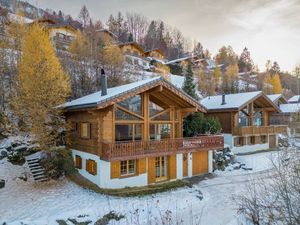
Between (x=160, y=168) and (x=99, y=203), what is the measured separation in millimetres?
5738

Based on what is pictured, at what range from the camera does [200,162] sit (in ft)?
68.9

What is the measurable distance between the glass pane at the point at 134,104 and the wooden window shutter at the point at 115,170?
3726 millimetres

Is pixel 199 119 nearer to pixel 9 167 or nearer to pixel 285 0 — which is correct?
pixel 285 0

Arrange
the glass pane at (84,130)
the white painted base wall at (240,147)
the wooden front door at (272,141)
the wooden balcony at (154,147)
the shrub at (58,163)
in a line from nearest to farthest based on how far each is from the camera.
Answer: the wooden balcony at (154,147)
the shrub at (58,163)
the glass pane at (84,130)
the white painted base wall at (240,147)
the wooden front door at (272,141)

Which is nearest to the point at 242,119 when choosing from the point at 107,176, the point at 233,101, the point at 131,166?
the point at 233,101

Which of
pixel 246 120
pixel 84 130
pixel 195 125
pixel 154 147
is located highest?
pixel 246 120

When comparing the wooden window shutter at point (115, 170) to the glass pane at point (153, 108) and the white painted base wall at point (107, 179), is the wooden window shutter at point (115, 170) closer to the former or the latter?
the white painted base wall at point (107, 179)

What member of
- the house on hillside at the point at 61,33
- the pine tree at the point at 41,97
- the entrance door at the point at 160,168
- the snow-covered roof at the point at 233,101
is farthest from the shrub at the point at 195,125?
the house on hillside at the point at 61,33

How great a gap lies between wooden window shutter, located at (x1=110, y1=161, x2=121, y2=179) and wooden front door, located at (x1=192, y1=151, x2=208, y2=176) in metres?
6.75

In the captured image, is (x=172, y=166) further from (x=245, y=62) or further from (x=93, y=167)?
(x=245, y=62)

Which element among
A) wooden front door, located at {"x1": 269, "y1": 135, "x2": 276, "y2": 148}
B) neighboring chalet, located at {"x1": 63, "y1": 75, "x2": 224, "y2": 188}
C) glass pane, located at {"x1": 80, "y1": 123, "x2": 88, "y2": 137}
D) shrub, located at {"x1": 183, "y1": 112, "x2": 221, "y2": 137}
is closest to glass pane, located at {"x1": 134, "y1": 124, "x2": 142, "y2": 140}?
neighboring chalet, located at {"x1": 63, "y1": 75, "x2": 224, "y2": 188}

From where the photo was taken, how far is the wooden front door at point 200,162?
20642 millimetres

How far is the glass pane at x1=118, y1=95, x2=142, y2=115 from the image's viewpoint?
17.4 meters

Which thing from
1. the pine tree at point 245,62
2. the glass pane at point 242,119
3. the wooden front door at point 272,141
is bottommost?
the wooden front door at point 272,141
